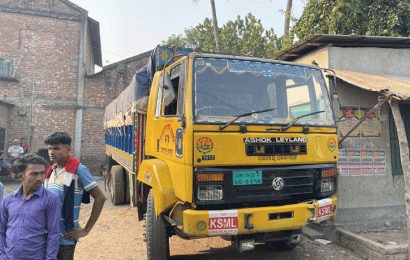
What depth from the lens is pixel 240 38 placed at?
2309 centimetres

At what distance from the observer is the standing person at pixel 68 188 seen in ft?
7.43

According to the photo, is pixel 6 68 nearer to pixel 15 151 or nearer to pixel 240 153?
pixel 15 151

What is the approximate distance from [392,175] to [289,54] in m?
3.27

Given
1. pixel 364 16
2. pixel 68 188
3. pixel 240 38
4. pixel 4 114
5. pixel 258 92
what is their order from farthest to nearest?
pixel 240 38
pixel 4 114
pixel 364 16
pixel 258 92
pixel 68 188

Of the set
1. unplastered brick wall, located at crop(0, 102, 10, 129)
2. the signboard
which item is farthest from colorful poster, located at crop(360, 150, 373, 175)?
unplastered brick wall, located at crop(0, 102, 10, 129)

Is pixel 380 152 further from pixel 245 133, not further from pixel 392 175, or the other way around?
pixel 245 133

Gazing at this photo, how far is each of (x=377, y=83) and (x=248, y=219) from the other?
12.0 feet

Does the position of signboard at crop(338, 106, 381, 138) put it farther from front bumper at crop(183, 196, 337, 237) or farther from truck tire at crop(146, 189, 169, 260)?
truck tire at crop(146, 189, 169, 260)

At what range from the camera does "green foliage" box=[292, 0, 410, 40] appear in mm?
10031

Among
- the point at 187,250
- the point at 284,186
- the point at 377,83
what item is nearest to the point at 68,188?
Result: the point at 284,186

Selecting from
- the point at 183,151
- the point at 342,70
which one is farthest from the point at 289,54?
the point at 183,151

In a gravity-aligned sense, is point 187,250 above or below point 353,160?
below

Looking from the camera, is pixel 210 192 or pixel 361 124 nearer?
pixel 210 192

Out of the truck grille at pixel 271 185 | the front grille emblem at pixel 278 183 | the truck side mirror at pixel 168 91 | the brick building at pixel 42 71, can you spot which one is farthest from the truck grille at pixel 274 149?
the brick building at pixel 42 71
